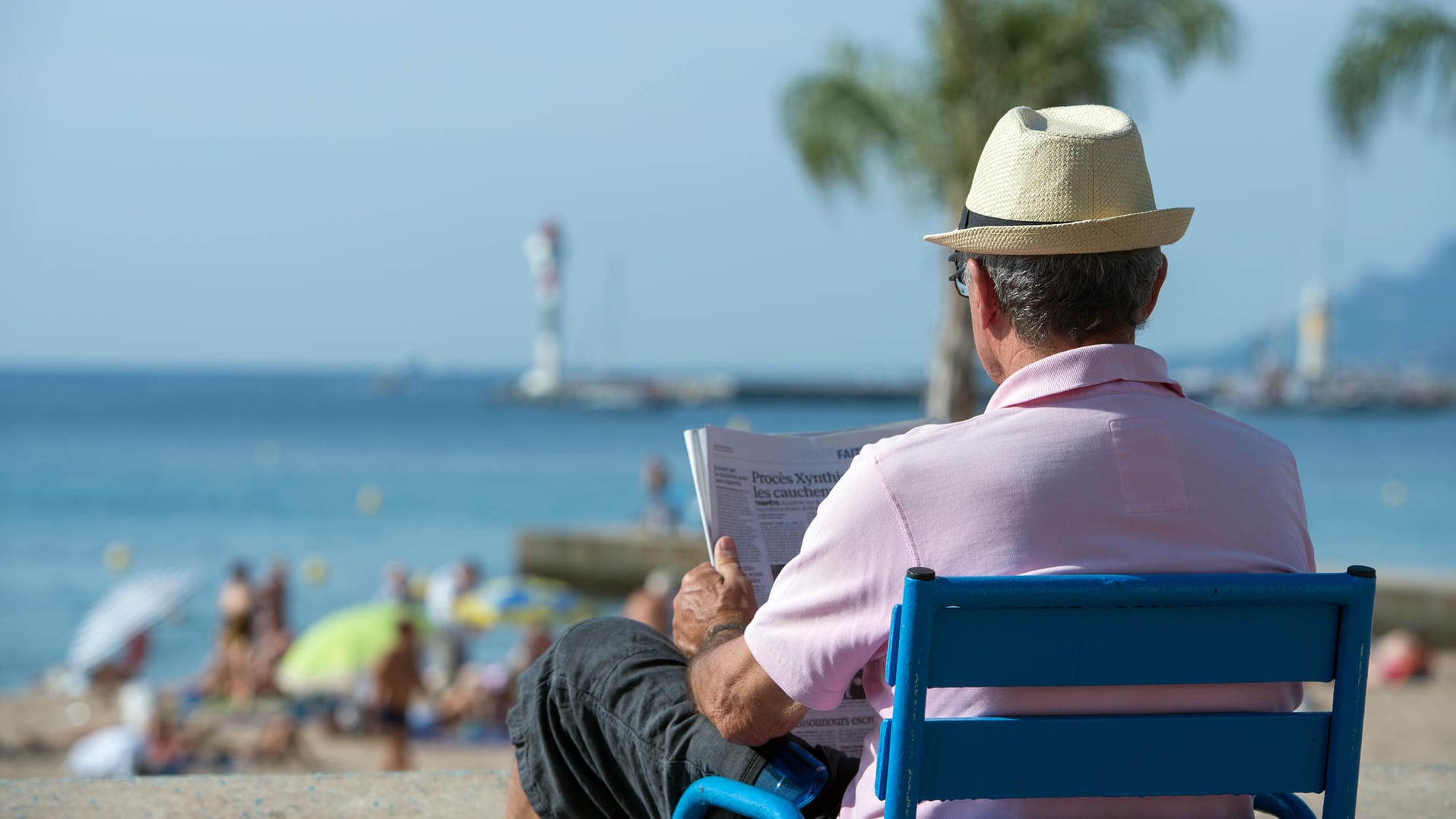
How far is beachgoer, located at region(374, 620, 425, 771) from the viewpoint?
30.5 ft

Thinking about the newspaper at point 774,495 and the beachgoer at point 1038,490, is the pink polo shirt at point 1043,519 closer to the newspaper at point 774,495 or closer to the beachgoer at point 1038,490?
the beachgoer at point 1038,490

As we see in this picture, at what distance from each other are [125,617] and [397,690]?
25.6 ft

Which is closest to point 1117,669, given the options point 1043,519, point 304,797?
point 1043,519

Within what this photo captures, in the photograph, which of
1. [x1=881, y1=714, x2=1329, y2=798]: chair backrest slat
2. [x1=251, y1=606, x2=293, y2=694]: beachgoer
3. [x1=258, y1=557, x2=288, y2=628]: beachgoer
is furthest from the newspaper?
[x1=258, y1=557, x2=288, y2=628]: beachgoer

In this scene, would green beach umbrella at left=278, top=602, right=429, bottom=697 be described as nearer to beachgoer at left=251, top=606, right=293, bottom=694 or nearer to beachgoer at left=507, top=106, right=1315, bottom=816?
beachgoer at left=251, top=606, right=293, bottom=694

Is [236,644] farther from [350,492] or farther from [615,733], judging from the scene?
[350,492]

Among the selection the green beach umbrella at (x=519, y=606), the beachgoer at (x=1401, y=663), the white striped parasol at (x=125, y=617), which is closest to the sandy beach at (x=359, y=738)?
the beachgoer at (x=1401, y=663)

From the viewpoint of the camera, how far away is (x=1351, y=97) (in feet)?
22.6

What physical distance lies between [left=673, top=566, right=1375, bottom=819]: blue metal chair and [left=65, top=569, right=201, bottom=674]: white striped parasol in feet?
49.4

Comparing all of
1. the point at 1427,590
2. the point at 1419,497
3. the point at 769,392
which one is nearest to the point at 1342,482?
the point at 1419,497

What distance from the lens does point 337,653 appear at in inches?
454

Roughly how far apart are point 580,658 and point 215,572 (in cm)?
2623

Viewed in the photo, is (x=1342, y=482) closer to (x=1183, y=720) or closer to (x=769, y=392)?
(x=1183, y=720)

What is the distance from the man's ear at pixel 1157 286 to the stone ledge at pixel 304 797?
1.80 metres
